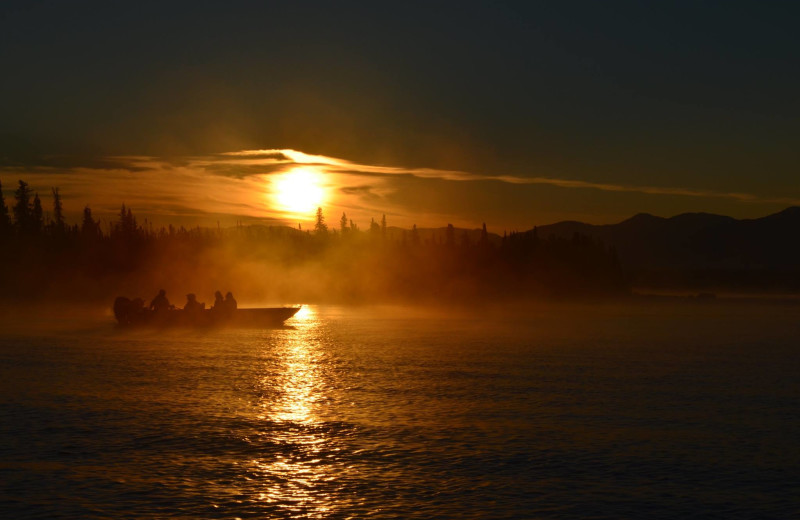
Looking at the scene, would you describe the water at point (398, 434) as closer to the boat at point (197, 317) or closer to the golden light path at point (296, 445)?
the golden light path at point (296, 445)

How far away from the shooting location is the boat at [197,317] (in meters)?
86.5

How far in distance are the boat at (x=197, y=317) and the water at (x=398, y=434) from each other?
24766 mm

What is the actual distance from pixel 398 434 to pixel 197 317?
61.6m

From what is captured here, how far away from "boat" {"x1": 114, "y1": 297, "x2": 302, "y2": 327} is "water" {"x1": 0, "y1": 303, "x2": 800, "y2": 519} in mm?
24766

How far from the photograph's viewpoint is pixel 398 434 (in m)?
28.9

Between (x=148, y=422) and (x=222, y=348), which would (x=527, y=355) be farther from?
A: (x=148, y=422)

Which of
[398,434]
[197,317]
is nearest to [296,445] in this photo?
[398,434]

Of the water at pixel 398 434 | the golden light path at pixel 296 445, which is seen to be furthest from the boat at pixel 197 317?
the golden light path at pixel 296 445

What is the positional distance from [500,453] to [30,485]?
47.1ft

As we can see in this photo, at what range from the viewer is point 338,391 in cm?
4059

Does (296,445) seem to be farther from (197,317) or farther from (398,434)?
(197,317)

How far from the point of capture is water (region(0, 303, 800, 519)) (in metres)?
20.6

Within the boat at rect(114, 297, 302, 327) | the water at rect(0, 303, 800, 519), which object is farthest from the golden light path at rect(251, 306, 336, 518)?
the boat at rect(114, 297, 302, 327)

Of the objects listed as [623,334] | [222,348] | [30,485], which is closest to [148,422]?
[30,485]
